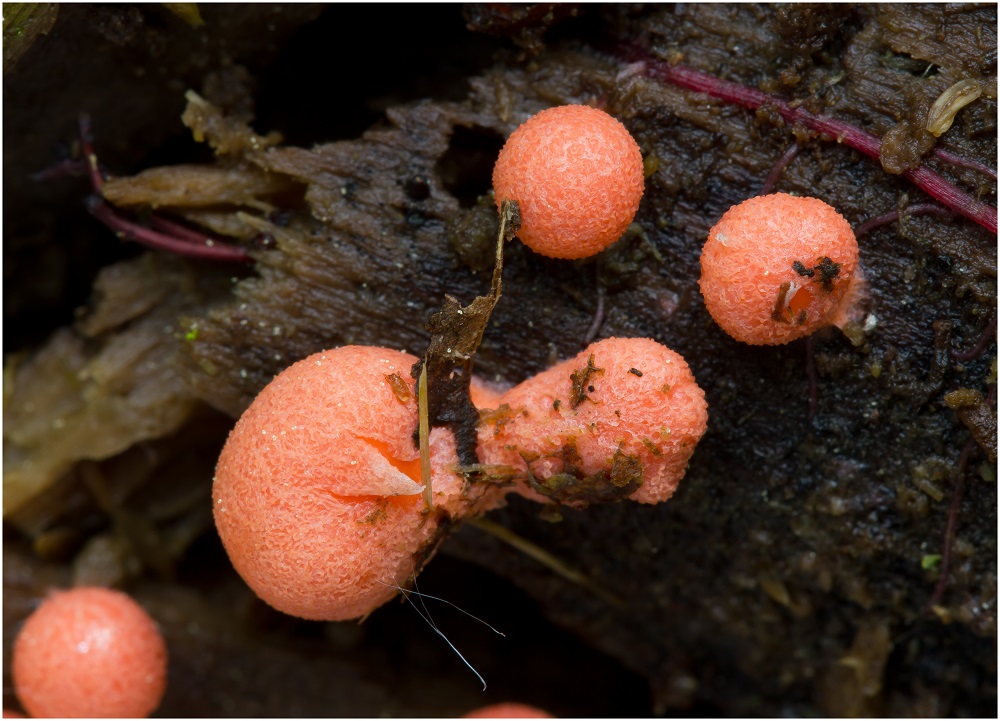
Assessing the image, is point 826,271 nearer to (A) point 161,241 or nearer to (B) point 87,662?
(A) point 161,241

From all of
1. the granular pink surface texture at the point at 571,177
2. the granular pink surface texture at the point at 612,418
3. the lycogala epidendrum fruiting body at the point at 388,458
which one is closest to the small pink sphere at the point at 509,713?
the lycogala epidendrum fruiting body at the point at 388,458

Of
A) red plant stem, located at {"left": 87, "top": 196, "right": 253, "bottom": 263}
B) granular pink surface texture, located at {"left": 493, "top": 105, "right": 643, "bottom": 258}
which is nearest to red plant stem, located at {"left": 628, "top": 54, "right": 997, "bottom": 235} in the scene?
granular pink surface texture, located at {"left": 493, "top": 105, "right": 643, "bottom": 258}

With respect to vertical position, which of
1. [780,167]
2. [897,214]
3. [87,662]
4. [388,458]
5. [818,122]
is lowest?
[87,662]

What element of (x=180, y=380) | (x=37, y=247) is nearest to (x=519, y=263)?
(x=180, y=380)

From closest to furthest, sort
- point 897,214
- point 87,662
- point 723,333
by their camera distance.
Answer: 1. point 897,214
2. point 723,333
3. point 87,662

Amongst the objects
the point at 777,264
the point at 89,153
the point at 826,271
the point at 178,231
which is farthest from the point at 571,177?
the point at 89,153

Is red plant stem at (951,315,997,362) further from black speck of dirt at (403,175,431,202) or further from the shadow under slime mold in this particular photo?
black speck of dirt at (403,175,431,202)

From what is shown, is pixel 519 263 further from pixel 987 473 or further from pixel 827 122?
pixel 987 473

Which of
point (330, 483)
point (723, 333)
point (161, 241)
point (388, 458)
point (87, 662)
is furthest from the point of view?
point (161, 241)
